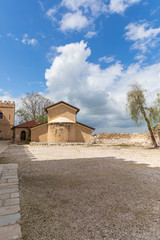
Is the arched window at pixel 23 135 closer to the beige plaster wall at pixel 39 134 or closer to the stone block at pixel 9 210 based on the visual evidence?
the beige plaster wall at pixel 39 134

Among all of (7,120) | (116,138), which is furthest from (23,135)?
(116,138)

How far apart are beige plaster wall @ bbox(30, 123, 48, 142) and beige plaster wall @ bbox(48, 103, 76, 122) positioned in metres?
2.36

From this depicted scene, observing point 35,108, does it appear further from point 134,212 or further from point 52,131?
point 134,212

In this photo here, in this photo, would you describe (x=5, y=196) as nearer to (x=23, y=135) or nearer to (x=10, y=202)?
(x=10, y=202)

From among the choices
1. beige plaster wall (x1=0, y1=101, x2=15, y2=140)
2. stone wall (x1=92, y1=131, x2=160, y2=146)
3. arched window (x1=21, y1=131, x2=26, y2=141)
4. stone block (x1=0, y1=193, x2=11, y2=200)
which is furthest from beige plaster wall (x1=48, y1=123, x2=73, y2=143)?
beige plaster wall (x1=0, y1=101, x2=15, y2=140)

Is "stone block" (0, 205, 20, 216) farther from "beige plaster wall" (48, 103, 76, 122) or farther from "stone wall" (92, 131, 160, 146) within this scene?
"stone wall" (92, 131, 160, 146)

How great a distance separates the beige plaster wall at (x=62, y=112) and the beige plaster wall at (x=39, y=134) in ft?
7.75

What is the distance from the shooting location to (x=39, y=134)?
21875 mm

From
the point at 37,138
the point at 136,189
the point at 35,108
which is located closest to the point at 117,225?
the point at 136,189

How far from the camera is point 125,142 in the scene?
26.1 m

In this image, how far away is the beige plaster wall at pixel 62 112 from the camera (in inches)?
896

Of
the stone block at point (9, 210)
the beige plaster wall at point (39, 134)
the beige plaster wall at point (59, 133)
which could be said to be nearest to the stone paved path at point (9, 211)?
the stone block at point (9, 210)

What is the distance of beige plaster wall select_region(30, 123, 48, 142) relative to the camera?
21.8m

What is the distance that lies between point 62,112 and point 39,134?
536 cm
